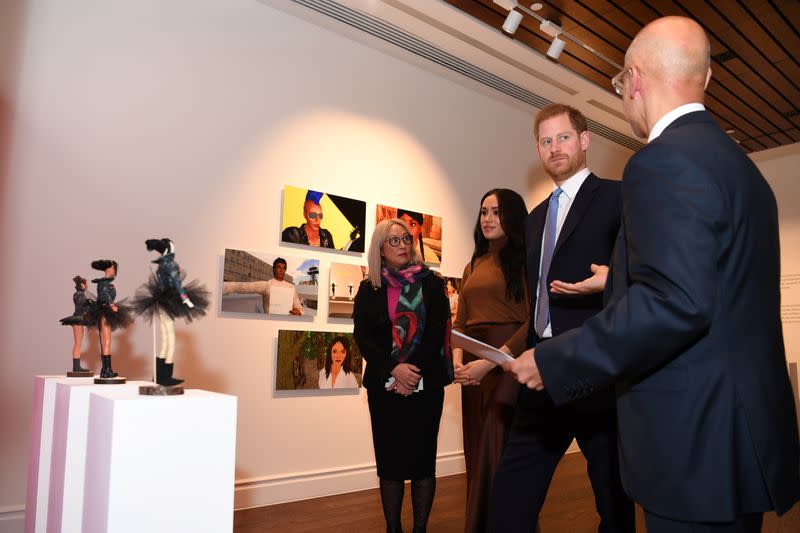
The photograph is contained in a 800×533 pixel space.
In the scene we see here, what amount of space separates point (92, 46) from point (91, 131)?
1.77ft

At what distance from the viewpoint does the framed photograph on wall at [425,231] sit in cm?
521

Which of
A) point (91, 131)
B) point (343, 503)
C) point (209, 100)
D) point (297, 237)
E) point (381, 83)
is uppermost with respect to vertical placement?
point (381, 83)

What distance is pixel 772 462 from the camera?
125 centimetres

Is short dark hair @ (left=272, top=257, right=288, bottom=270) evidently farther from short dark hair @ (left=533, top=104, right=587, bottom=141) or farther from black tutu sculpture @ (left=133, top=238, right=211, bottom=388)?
black tutu sculpture @ (left=133, top=238, right=211, bottom=388)

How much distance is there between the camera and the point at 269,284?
14.1 feet

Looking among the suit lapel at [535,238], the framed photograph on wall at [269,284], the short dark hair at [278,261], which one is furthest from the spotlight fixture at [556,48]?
the suit lapel at [535,238]

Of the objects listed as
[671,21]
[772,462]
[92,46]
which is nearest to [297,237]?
[92,46]

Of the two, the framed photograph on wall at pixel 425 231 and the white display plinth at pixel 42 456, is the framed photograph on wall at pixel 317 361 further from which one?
the white display plinth at pixel 42 456

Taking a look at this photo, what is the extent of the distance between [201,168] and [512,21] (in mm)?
2634

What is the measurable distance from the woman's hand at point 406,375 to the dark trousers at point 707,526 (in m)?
1.74

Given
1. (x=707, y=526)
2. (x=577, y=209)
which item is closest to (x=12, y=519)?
(x=577, y=209)

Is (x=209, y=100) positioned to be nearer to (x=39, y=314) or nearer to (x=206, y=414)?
(x=39, y=314)

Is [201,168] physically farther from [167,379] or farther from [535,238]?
[167,379]

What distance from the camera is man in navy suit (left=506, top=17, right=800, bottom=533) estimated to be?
124 cm
